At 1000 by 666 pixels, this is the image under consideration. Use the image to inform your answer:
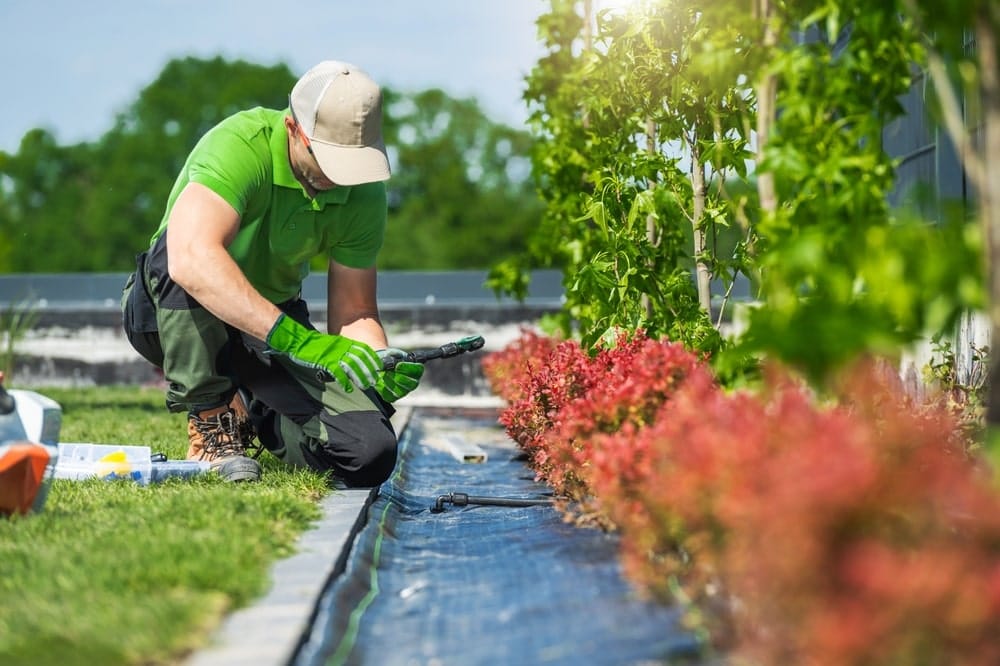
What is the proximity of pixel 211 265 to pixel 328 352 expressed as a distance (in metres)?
0.53

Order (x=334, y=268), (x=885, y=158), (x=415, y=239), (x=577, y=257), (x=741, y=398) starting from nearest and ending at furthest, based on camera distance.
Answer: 1. (x=741, y=398)
2. (x=885, y=158)
3. (x=334, y=268)
4. (x=577, y=257)
5. (x=415, y=239)

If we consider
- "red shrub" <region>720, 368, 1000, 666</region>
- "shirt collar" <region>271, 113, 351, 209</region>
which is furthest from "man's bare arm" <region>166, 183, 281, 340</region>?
"red shrub" <region>720, 368, 1000, 666</region>

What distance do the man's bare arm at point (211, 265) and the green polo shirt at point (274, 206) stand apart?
0.09 meters

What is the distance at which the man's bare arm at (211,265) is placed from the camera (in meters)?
4.48

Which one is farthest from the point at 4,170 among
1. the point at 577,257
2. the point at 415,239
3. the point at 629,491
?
the point at 629,491

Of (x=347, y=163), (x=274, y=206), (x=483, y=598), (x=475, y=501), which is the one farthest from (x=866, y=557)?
(x=274, y=206)

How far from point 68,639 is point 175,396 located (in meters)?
2.68

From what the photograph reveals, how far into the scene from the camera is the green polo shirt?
4.70 metres

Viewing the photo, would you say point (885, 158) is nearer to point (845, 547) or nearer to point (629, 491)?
point (629, 491)

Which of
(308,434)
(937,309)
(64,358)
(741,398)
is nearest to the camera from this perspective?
(937,309)

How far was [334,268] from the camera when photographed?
5.43 metres

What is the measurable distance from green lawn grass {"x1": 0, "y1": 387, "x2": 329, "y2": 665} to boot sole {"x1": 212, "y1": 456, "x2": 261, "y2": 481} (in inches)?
2.1

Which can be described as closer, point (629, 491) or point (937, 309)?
point (937, 309)

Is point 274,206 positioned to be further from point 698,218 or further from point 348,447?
point 698,218
